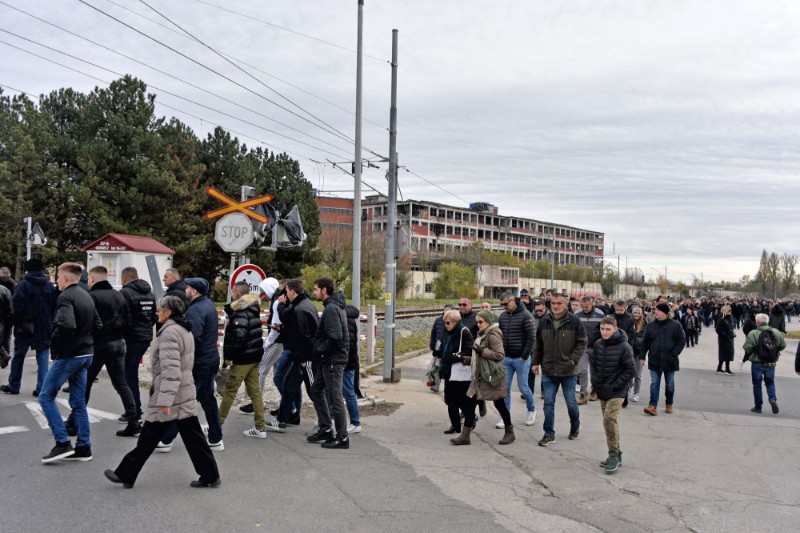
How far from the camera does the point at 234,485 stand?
5.95m

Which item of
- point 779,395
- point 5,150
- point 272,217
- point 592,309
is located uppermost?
point 5,150

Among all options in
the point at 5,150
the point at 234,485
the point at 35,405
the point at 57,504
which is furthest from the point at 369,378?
the point at 5,150

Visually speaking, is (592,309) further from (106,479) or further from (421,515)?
(106,479)

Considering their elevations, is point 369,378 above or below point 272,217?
below

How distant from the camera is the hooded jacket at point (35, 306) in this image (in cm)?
891

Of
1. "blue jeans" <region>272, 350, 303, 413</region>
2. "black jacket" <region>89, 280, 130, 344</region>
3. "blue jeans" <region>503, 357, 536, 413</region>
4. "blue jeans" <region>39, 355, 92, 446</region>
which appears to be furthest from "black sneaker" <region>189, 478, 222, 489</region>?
"blue jeans" <region>503, 357, 536, 413</region>

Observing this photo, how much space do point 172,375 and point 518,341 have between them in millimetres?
5371

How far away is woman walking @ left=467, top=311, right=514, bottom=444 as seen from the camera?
26.1 feet

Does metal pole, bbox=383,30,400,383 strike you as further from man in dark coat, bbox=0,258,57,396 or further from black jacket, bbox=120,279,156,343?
man in dark coat, bbox=0,258,57,396

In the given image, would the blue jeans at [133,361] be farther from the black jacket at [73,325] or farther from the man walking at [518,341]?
the man walking at [518,341]

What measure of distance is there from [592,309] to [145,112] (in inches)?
1133

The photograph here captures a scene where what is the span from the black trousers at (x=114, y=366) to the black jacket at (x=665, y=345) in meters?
→ 7.83

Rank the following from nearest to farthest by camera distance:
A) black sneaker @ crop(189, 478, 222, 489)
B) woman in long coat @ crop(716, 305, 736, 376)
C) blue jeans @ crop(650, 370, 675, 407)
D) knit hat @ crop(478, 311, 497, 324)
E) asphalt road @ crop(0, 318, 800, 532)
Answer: asphalt road @ crop(0, 318, 800, 532) < black sneaker @ crop(189, 478, 222, 489) < knit hat @ crop(478, 311, 497, 324) < blue jeans @ crop(650, 370, 675, 407) < woman in long coat @ crop(716, 305, 736, 376)

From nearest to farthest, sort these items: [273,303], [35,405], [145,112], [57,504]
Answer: [57,504], [35,405], [273,303], [145,112]
